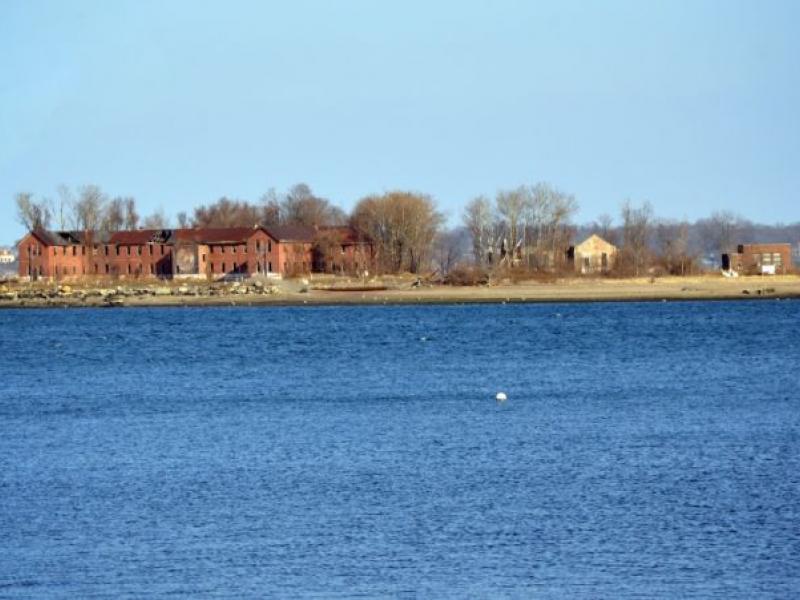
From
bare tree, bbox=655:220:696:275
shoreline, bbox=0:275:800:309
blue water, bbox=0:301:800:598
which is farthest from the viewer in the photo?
bare tree, bbox=655:220:696:275

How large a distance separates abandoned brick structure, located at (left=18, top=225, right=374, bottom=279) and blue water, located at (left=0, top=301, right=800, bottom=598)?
71.0m

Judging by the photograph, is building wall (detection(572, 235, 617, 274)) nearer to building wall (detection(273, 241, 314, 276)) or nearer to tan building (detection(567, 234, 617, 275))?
tan building (detection(567, 234, 617, 275))

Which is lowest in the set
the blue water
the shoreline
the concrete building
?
the blue water

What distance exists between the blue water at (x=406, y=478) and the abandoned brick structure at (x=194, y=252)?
71007 mm

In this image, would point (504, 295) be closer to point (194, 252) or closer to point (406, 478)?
point (194, 252)

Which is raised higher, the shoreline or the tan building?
the tan building

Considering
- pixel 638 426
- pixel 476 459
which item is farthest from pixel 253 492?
pixel 638 426

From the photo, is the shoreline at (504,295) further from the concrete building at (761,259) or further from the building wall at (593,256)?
the building wall at (593,256)

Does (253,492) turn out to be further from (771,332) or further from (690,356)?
(771,332)

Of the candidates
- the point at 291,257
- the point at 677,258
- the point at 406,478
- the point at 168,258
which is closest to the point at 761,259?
the point at 677,258

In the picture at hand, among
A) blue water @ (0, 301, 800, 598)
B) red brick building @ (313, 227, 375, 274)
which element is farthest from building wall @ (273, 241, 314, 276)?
blue water @ (0, 301, 800, 598)

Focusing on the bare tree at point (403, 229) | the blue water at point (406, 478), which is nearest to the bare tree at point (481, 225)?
the bare tree at point (403, 229)

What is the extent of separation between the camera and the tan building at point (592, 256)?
368 feet

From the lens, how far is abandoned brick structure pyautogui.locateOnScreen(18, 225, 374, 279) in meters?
119
